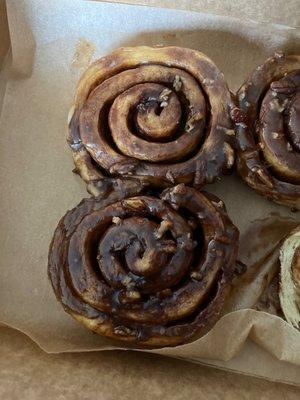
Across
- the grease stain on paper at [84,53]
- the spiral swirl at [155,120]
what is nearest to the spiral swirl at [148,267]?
the spiral swirl at [155,120]

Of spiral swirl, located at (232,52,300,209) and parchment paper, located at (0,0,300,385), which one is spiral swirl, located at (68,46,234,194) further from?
parchment paper, located at (0,0,300,385)

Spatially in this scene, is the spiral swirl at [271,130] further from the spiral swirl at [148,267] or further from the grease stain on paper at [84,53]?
the grease stain on paper at [84,53]

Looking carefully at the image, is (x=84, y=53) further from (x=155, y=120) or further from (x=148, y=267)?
(x=148, y=267)

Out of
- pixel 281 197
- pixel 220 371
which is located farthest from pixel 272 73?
pixel 220 371

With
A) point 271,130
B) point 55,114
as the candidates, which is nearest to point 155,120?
point 271,130

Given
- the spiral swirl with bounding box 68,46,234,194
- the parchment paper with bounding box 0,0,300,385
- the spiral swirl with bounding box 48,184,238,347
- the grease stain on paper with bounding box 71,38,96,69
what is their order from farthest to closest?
the grease stain on paper with bounding box 71,38,96,69 → the parchment paper with bounding box 0,0,300,385 → the spiral swirl with bounding box 68,46,234,194 → the spiral swirl with bounding box 48,184,238,347

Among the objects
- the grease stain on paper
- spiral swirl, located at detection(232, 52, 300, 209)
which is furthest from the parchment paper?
spiral swirl, located at detection(232, 52, 300, 209)
